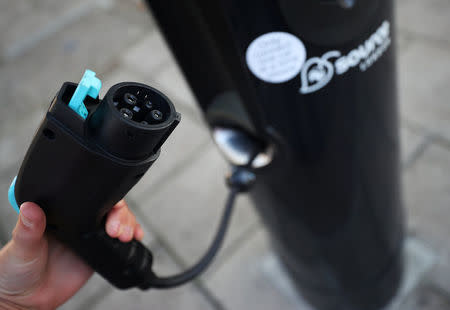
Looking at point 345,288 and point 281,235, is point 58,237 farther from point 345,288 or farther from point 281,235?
point 345,288

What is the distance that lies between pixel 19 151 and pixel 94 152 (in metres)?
2.43

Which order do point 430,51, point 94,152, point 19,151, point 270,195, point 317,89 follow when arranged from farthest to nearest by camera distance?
point 19,151 → point 430,51 → point 270,195 → point 317,89 → point 94,152

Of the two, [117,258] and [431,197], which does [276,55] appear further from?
[431,197]

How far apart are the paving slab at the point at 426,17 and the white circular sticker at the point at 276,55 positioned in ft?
7.00

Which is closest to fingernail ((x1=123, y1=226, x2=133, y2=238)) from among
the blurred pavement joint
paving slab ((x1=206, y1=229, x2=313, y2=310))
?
paving slab ((x1=206, y1=229, x2=313, y2=310))

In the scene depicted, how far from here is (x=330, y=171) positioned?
1096 millimetres

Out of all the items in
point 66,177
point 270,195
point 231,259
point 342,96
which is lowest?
point 231,259

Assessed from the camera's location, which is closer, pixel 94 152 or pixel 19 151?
pixel 94 152

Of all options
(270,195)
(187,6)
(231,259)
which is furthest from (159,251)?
(187,6)

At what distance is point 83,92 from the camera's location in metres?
0.58

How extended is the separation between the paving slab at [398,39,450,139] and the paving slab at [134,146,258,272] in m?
1.00

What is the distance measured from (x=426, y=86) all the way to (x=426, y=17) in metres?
0.62

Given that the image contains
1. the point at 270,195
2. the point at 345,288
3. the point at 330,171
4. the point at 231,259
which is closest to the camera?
the point at 330,171

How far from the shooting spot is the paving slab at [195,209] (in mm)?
2143
